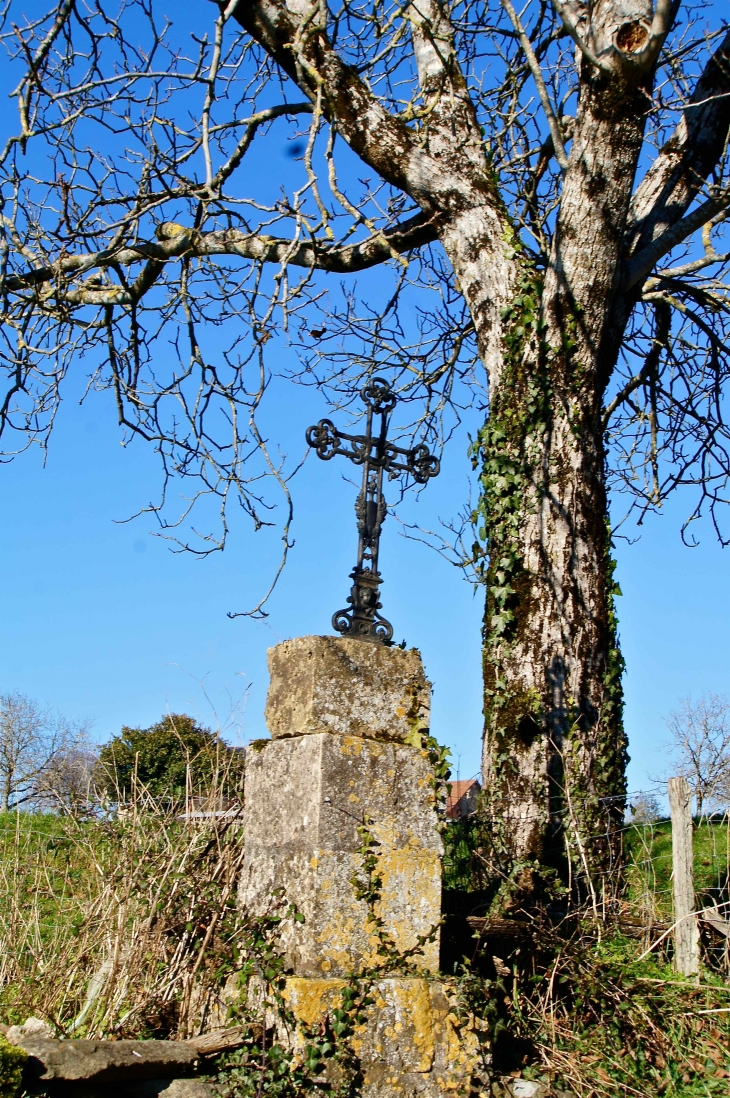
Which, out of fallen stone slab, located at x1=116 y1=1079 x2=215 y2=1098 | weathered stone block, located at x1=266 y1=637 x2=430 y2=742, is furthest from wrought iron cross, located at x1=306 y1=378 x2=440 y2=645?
fallen stone slab, located at x1=116 y1=1079 x2=215 y2=1098

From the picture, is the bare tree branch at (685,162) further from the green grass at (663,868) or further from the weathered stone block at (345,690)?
the weathered stone block at (345,690)

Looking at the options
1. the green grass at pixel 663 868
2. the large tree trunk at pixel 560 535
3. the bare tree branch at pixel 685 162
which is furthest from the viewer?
the bare tree branch at pixel 685 162

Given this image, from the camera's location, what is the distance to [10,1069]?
134 inches

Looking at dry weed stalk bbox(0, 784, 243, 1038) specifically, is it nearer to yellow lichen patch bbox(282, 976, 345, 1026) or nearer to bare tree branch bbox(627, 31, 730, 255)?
yellow lichen patch bbox(282, 976, 345, 1026)

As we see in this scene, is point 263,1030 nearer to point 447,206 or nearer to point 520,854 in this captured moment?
point 520,854

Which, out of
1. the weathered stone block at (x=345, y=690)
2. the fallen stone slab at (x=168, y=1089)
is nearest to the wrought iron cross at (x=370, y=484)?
the weathered stone block at (x=345, y=690)

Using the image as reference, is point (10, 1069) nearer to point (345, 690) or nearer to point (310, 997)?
point (310, 997)

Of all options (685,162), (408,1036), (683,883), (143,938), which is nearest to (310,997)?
(408,1036)

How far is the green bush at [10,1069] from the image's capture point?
338cm

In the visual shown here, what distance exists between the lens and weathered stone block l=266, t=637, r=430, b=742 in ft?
13.7

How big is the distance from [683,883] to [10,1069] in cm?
323

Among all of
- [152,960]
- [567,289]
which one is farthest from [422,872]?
[567,289]

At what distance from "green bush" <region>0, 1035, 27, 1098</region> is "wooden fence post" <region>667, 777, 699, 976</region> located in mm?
3021

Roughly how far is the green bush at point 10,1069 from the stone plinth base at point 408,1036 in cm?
97
